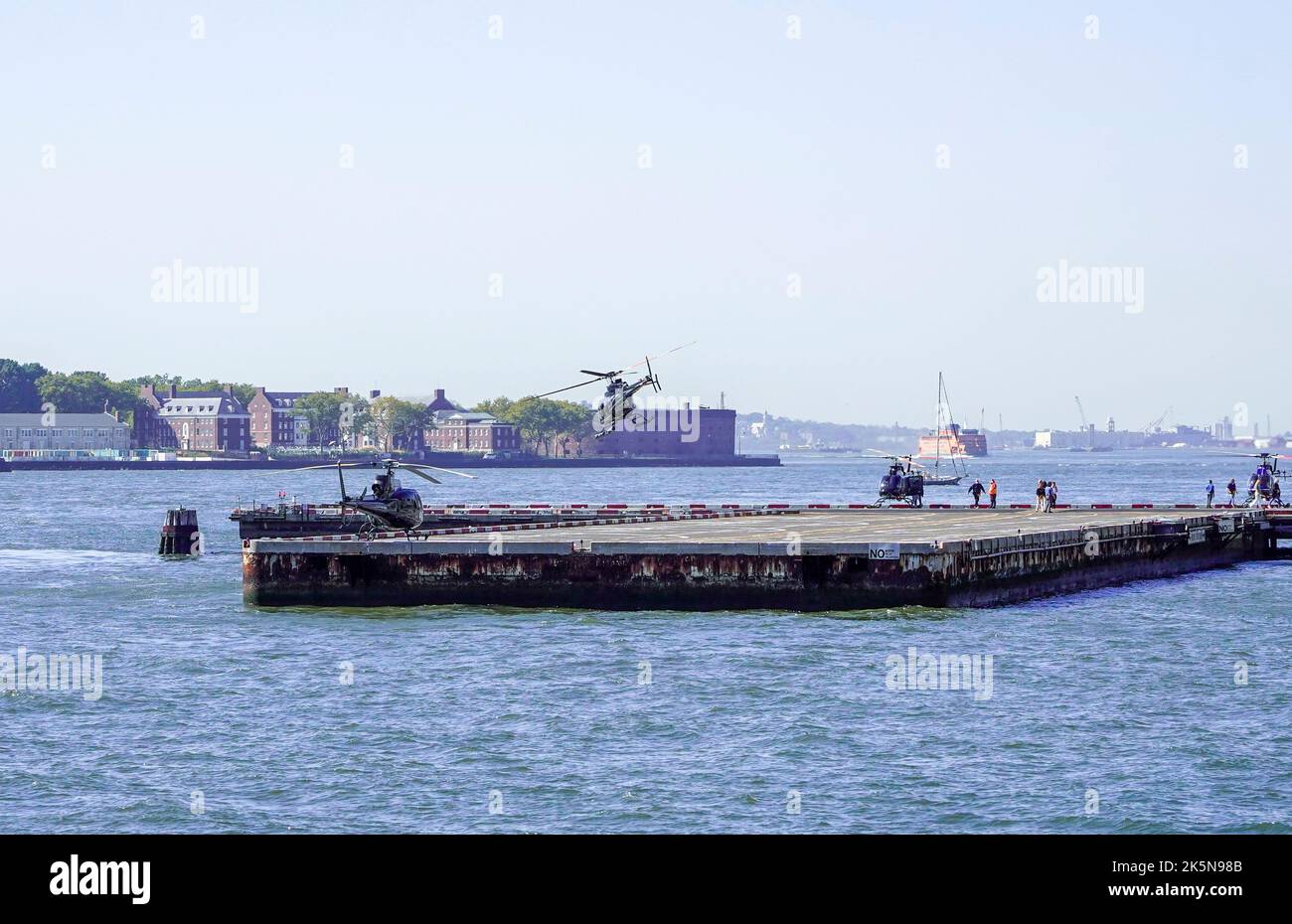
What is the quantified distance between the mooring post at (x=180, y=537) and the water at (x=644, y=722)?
25.3m

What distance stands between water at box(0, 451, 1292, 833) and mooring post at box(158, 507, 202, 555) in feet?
83.1

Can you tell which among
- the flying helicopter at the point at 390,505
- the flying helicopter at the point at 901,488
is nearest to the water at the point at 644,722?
the flying helicopter at the point at 390,505

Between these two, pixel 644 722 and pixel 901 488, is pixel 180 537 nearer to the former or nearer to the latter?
pixel 901 488

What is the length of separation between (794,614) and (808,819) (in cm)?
2449

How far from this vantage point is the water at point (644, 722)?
2341 cm

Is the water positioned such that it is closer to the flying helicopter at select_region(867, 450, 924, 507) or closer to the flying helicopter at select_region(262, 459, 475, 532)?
the flying helicopter at select_region(262, 459, 475, 532)

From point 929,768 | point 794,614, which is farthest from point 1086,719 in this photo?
point 794,614

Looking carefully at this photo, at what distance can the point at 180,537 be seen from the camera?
257 feet

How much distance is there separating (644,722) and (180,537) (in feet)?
173

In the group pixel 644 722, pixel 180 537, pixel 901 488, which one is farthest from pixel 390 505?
pixel 901 488

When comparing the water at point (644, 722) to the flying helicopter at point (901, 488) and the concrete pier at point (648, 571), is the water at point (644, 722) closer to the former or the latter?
the concrete pier at point (648, 571)
